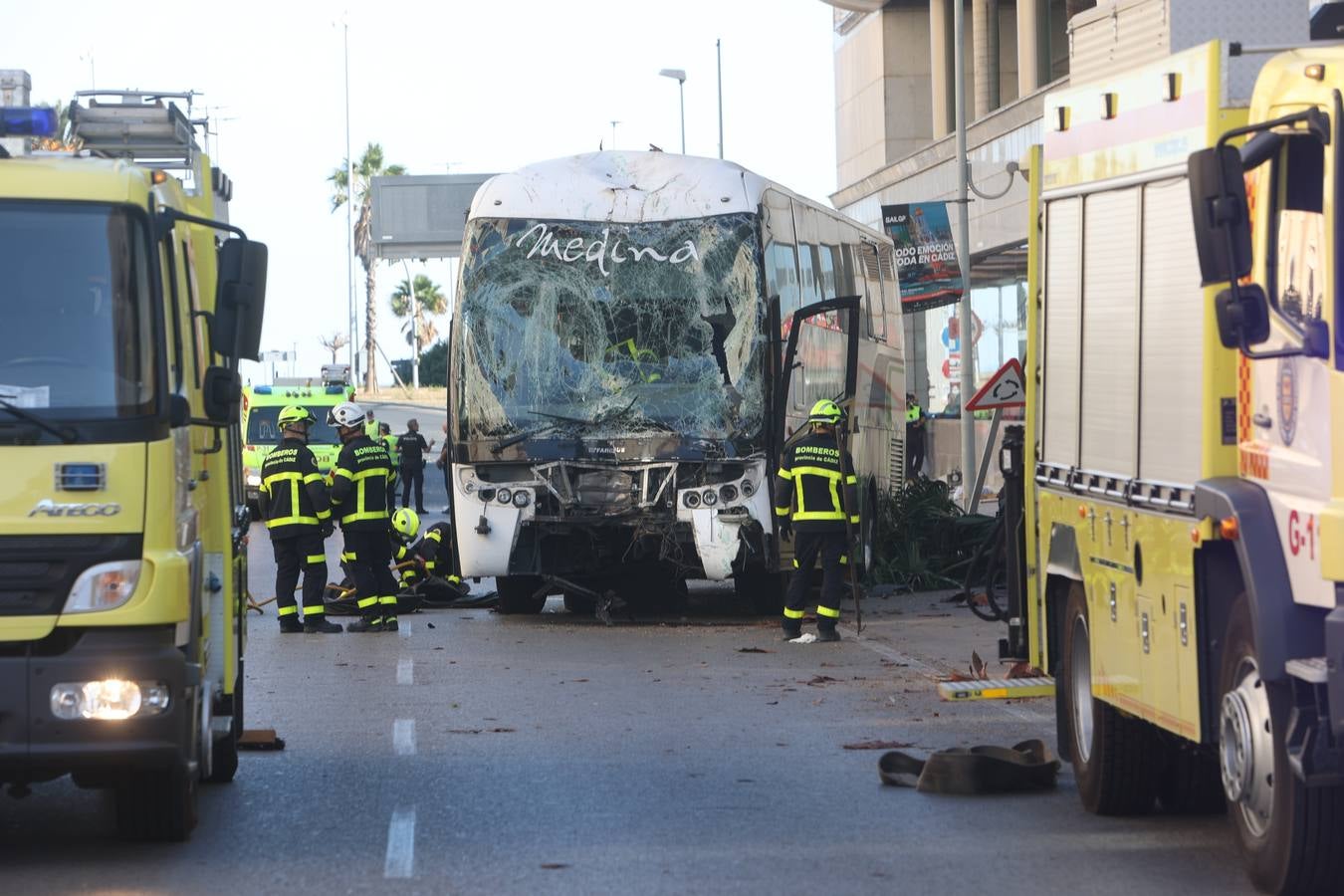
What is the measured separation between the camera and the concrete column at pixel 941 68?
43812 millimetres

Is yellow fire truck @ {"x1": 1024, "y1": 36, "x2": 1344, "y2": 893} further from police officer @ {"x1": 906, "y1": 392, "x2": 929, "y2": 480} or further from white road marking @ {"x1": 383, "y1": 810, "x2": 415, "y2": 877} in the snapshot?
police officer @ {"x1": 906, "y1": 392, "x2": 929, "y2": 480}

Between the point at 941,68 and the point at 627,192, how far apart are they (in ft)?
88.4

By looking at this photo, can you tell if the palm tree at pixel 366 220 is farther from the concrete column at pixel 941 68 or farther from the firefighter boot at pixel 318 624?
the firefighter boot at pixel 318 624

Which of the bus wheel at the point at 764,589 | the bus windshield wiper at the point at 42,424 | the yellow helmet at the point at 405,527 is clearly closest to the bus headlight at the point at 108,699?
the bus windshield wiper at the point at 42,424

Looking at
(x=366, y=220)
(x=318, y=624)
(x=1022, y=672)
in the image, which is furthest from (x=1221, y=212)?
(x=366, y=220)

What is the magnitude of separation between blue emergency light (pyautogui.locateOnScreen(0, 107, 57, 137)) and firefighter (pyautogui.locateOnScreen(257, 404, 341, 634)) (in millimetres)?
8869

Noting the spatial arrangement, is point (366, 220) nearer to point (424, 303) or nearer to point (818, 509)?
point (424, 303)

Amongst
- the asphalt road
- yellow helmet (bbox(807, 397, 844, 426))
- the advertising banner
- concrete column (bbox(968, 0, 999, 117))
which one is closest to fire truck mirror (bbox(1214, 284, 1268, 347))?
the asphalt road

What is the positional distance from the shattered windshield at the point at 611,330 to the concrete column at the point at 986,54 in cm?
2371

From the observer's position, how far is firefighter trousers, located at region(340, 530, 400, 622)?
17.4 m

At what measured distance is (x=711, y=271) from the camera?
1797cm

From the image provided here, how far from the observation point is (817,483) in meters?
16.2

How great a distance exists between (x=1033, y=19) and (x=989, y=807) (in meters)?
31.1

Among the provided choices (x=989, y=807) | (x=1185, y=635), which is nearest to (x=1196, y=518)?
(x=1185, y=635)
